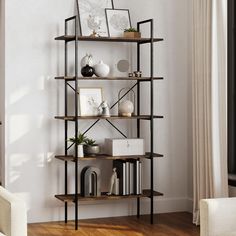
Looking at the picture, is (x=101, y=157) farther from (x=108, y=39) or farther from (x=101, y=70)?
(x=108, y=39)

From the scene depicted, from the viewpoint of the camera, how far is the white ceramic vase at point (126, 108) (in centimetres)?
609

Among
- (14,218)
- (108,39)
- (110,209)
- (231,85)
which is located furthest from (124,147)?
(14,218)

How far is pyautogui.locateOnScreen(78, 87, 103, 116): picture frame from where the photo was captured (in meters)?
6.07

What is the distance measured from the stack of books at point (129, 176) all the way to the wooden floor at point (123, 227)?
0.32m

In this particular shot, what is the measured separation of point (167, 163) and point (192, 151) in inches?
11.7

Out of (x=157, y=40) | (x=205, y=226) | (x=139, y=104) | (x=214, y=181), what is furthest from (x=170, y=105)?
(x=205, y=226)

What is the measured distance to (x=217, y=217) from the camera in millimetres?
4156

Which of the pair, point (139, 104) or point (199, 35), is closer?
point (199, 35)

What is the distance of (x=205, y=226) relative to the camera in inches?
163

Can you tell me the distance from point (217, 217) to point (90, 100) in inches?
92.6

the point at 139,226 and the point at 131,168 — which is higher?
the point at 131,168

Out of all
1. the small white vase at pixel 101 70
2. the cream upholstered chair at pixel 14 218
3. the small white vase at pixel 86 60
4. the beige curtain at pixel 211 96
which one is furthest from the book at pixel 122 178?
the cream upholstered chair at pixel 14 218

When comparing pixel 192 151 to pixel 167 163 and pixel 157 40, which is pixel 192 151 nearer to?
pixel 167 163

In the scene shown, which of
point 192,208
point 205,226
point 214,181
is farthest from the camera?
point 192,208
